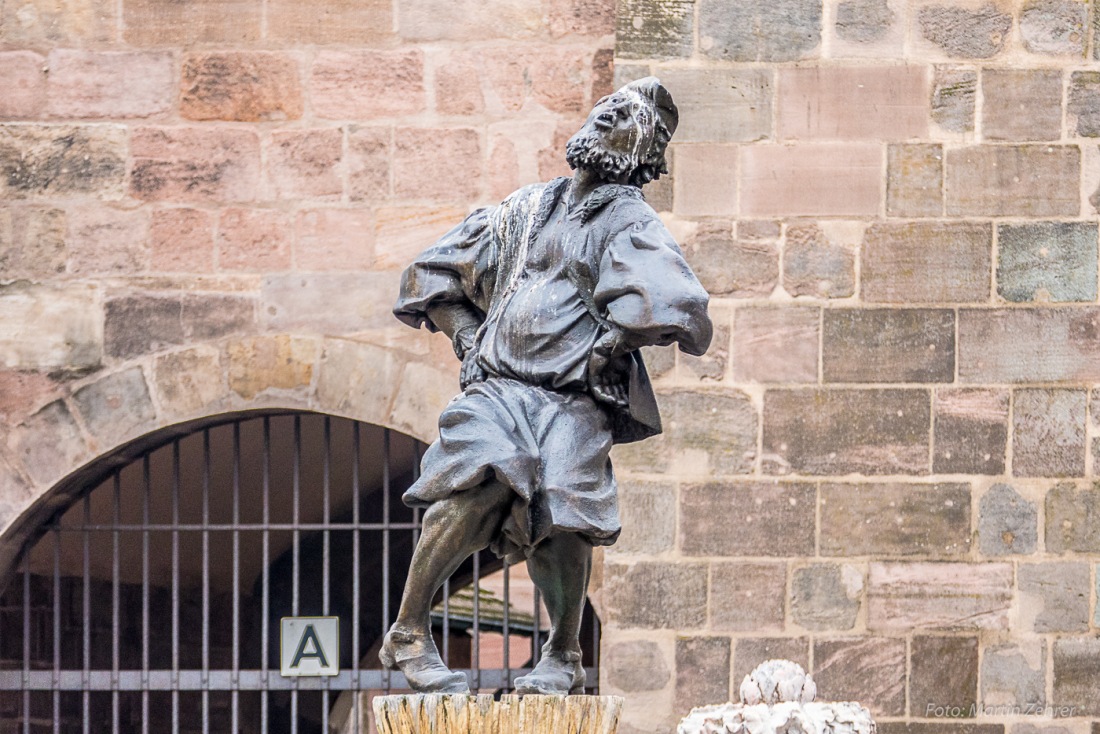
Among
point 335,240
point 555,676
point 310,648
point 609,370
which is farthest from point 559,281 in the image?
point 310,648

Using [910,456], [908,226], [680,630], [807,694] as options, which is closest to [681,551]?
[680,630]

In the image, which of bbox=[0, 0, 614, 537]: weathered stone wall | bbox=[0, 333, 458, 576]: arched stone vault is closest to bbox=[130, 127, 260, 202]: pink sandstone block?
bbox=[0, 0, 614, 537]: weathered stone wall

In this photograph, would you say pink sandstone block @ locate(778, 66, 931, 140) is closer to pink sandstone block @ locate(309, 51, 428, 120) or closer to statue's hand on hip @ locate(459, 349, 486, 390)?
pink sandstone block @ locate(309, 51, 428, 120)

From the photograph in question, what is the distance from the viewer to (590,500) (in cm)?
471

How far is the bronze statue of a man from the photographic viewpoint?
470cm

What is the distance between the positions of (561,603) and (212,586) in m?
5.75

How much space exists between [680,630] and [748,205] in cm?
136

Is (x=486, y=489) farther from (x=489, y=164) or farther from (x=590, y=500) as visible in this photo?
(x=489, y=164)

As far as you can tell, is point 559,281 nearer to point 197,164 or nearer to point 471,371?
point 471,371

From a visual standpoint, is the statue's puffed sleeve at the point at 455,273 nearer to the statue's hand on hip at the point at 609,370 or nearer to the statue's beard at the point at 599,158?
the statue's beard at the point at 599,158

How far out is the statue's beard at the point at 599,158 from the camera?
493 centimetres

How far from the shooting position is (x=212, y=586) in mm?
10414

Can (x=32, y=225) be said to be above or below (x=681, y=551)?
above

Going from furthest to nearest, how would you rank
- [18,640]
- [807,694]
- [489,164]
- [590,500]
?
[18,640] → [489,164] → [807,694] → [590,500]
